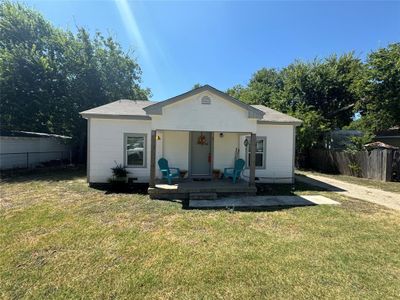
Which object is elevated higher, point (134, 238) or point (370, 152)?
point (370, 152)

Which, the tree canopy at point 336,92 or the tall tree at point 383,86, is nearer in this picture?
the tall tree at point 383,86

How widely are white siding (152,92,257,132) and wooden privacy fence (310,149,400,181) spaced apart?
27.3 ft

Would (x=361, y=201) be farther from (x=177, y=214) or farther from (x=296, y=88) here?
(x=296, y=88)

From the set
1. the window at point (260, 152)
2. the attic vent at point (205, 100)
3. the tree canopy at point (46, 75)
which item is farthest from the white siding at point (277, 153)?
the tree canopy at point (46, 75)

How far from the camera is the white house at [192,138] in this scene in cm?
809

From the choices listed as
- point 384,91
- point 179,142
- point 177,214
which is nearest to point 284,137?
point 179,142

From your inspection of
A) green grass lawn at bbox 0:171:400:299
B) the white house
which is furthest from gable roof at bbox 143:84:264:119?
green grass lawn at bbox 0:171:400:299

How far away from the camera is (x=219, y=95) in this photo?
8.18 meters

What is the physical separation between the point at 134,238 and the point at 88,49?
19176 millimetres

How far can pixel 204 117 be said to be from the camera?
26.6 feet

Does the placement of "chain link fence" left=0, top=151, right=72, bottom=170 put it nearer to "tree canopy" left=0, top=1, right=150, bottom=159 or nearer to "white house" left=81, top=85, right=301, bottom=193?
"tree canopy" left=0, top=1, right=150, bottom=159

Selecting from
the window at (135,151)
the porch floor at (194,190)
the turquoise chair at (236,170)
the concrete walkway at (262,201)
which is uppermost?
the window at (135,151)

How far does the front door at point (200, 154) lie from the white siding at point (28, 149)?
11532 mm

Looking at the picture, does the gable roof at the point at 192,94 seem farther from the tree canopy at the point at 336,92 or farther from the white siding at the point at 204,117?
the tree canopy at the point at 336,92
